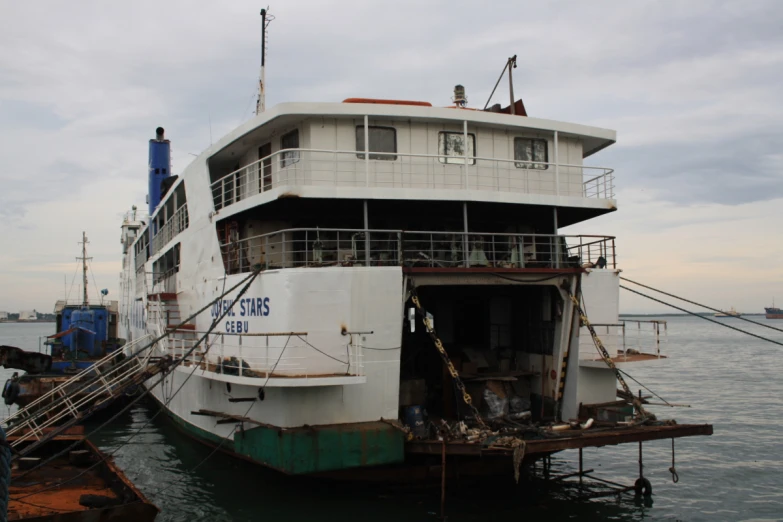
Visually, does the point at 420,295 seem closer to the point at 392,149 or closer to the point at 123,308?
the point at 392,149

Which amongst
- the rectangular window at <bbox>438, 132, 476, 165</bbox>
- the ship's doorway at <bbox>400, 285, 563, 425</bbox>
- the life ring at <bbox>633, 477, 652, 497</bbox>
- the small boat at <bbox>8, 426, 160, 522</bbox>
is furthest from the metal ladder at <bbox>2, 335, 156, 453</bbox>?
the life ring at <bbox>633, 477, 652, 497</bbox>

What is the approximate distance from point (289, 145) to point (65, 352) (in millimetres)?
22659

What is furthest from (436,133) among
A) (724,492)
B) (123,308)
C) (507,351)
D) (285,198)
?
(123,308)

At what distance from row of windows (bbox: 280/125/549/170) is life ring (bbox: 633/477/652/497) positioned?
7265 mm

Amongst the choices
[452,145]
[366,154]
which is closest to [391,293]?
[366,154]

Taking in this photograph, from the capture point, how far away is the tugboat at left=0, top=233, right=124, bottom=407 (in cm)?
2281

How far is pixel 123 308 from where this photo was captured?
37.0 m

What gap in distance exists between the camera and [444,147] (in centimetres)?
1476

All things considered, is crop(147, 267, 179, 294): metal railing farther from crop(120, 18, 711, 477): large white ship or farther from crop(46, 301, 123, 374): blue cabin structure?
crop(46, 301, 123, 374): blue cabin structure

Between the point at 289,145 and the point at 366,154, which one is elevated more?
the point at 289,145

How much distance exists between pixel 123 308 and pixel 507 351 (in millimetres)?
27421

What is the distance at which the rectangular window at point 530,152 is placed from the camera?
15.4m

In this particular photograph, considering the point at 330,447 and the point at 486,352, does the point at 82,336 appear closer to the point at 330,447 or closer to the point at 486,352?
the point at 486,352

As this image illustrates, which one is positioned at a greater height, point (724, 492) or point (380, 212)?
point (380, 212)
